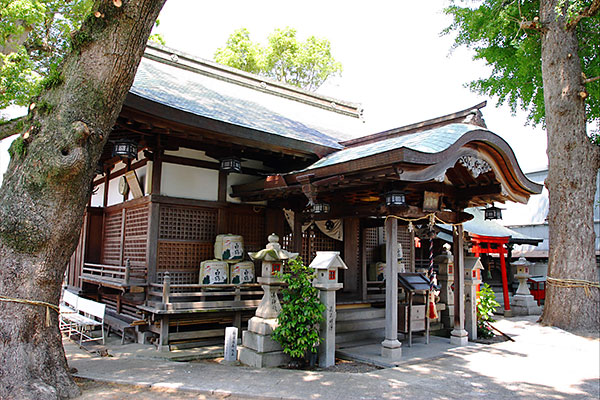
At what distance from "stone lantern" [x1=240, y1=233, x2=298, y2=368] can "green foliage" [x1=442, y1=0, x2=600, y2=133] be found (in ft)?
31.7

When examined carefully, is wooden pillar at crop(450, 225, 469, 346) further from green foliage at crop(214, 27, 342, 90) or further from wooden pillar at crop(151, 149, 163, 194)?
green foliage at crop(214, 27, 342, 90)

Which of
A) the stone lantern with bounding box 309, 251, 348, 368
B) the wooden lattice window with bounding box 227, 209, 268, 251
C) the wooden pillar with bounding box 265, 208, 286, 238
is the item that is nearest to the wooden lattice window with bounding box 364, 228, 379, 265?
the wooden pillar with bounding box 265, 208, 286, 238

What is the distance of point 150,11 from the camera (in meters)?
5.25

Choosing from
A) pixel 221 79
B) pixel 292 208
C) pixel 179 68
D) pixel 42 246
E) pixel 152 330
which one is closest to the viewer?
pixel 42 246

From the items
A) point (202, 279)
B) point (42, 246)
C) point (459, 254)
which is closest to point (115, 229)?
point (202, 279)

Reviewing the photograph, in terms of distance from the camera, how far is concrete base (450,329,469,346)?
845 centimetres

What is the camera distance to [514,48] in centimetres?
1434

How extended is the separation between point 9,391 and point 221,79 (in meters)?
11.8

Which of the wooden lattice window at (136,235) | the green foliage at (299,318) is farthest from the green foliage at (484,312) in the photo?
the wooden lattice window at (136,235)

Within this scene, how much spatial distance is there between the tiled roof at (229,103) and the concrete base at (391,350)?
14.9 feet

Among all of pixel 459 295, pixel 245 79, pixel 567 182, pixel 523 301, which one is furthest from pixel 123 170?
pixel 523 301

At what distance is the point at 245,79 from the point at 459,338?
10.9 meters

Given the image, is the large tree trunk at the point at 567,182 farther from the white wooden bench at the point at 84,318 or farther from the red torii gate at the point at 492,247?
the white wooden bench at the point at 84,318

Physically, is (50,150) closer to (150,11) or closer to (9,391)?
(150,11)
